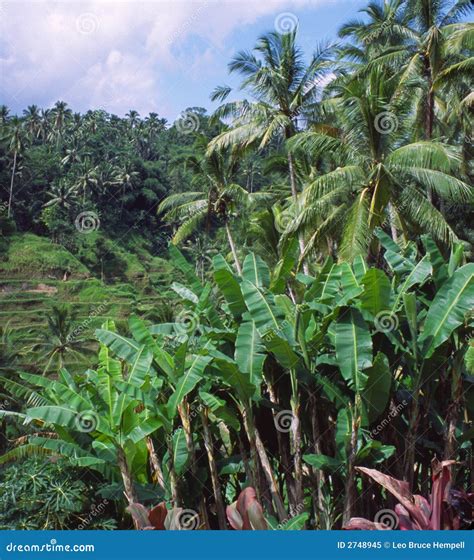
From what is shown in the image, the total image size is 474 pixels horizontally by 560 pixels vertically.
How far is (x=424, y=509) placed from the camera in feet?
22.2

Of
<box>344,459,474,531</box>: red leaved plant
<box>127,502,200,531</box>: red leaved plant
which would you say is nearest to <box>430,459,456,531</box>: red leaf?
<box>344,459,474,531</box>: red leaved plant

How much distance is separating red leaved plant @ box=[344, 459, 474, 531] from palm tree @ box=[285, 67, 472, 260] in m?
7.41

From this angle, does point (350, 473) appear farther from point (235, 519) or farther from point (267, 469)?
point (235, 519)

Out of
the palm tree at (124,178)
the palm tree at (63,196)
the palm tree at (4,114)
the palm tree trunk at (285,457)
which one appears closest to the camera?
the palm tree trunk at (285,457)

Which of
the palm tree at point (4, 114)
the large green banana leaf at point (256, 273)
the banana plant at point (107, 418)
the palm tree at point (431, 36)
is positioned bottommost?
the banana plant at point (107, 418)

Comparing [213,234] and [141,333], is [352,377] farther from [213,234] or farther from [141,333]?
[213,234]

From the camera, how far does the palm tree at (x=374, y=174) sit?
14336mm

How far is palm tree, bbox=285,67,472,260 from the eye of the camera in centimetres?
1434

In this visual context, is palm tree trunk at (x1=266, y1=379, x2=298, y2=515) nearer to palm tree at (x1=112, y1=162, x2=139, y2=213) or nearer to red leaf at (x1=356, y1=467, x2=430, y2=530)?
red leaf at (x1=356, y1=467, x2=430, y2=530)

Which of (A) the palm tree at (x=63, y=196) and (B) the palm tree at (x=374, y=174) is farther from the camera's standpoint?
(A) the palm tree at (x=63, y=196)

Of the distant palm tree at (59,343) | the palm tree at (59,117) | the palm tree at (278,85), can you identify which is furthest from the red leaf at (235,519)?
the palm tree at (59,117)

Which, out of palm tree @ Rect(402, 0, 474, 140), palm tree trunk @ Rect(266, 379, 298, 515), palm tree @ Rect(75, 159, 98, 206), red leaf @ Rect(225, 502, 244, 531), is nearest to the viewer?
red leaf @ Rect(225, 502, 244, 531)

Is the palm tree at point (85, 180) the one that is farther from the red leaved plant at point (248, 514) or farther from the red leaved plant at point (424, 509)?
the red leaved plant at point (424, 509)

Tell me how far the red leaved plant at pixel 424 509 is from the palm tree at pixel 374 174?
7.41m
